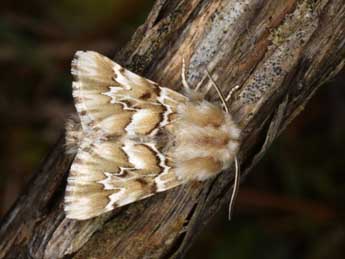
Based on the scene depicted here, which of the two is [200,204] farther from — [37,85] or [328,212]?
[37,85]

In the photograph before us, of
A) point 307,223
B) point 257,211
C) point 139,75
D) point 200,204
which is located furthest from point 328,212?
point 139,75

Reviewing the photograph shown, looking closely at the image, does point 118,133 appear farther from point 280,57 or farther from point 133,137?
point 280,57

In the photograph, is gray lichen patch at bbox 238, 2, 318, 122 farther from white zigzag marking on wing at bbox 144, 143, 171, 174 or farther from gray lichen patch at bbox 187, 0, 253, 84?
white zigzag marking on wing at bbox 144, 143, 171, 174

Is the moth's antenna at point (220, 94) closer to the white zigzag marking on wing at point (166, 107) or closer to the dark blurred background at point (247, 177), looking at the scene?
the white zigzag marking on wing at point (166, 107)

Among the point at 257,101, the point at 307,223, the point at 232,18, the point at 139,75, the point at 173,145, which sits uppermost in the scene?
the point at 232,18

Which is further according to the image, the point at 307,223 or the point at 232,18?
the point at 307,223

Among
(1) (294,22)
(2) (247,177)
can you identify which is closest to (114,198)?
(1) (294,22)

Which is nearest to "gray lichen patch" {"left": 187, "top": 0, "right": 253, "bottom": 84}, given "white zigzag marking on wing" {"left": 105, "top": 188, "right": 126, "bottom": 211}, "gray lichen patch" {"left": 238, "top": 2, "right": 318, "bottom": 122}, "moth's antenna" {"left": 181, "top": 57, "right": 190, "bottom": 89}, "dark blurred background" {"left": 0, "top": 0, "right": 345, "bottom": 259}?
"moth's antenna" {"left": 181, "top": 57, "right": 190, "bottom": 89}
